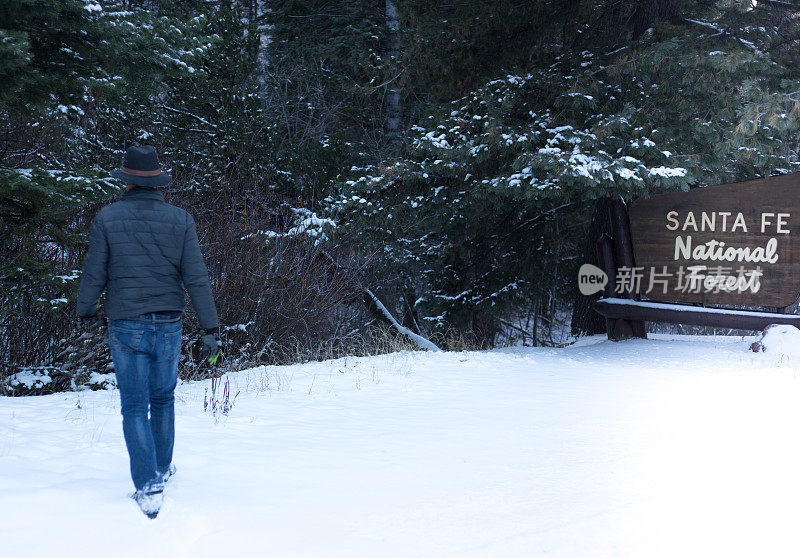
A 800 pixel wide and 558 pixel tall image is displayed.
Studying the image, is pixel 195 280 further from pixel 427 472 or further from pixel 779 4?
pixel 779 4

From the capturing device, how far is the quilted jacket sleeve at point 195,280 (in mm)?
3914

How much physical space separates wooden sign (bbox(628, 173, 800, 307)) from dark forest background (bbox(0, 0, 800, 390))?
1.99ft

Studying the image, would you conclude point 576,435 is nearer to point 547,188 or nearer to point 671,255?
point 547,188

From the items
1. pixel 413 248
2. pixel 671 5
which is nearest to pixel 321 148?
pixel 413 248

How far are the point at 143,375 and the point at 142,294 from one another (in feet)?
1.42

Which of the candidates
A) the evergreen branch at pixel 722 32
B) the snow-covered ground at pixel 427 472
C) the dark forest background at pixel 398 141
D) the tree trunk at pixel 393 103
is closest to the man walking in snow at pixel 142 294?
the snow-covered ground at pixel 427 472

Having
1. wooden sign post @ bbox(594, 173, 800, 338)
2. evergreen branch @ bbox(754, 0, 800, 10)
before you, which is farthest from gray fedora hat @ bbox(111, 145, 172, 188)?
evergreen branch @ bbox(754, 0, 800, 10)

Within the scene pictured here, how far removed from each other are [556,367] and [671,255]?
320cm

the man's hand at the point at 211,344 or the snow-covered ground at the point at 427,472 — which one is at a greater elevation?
the man's hand at the point at 211,344

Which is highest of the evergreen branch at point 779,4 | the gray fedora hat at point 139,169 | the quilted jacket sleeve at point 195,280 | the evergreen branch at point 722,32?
the evergreen branch at point 779,4

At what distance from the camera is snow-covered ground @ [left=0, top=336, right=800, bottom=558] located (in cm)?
337

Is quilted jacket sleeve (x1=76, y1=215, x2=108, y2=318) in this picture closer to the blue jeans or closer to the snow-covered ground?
the blue jeans

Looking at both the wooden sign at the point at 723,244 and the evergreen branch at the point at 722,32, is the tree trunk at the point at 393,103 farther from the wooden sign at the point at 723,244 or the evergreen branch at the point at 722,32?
the wooden sign at the point at 723,244

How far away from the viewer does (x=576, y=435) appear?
17.4 feet
